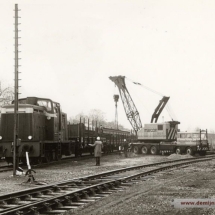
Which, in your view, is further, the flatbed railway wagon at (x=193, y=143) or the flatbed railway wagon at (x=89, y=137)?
the flatbed railway wagon at (x=193, y=143)

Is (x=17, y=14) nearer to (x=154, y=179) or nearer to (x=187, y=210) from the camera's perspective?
(x=154, y=179)

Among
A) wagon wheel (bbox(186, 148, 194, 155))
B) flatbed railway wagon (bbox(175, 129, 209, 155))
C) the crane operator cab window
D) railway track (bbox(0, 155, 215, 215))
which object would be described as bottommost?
railway track (bbox(0, 155, 215, 215))

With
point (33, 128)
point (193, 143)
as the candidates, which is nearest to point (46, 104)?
point (33, 128)

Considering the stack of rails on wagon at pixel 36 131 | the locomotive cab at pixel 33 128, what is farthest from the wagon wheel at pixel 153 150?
the locomotive cab at pixel 33 128

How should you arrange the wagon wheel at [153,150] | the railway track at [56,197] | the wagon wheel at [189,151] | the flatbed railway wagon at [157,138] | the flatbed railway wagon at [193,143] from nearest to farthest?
the railway track at [56,197], the flatbed railway wagon at [193,143], the wagon wheel at [189,151], the flatbed railway wagon at [157,138], the wagon wheel at [153,150]

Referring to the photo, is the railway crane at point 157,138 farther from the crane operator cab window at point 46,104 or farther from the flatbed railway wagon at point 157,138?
the crane operator cab window at point 46,104

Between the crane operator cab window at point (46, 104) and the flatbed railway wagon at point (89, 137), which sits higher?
the crane operator cab window at point (46, 104)

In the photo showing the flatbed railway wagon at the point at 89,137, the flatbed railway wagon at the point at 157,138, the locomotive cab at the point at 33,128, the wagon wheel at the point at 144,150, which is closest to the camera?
the locomotive cab at the point at 33,128

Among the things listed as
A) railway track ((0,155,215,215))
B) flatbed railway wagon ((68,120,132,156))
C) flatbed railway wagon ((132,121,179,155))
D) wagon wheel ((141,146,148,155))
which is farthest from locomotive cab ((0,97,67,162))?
wagon wheel ((141,146,148,155))

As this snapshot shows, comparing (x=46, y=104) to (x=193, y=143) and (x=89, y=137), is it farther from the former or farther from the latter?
(x=193, y=143)

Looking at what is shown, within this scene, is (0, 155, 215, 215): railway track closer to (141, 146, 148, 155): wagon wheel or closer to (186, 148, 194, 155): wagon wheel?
(186, 148, 194, 155): wagon wheel

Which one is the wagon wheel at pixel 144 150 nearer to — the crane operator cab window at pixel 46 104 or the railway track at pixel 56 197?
the crane operator cab window at pixel 46 104

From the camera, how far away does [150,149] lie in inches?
1419

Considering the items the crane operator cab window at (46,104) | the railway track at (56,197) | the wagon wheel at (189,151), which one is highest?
the crane operator cab window at (46,104)
